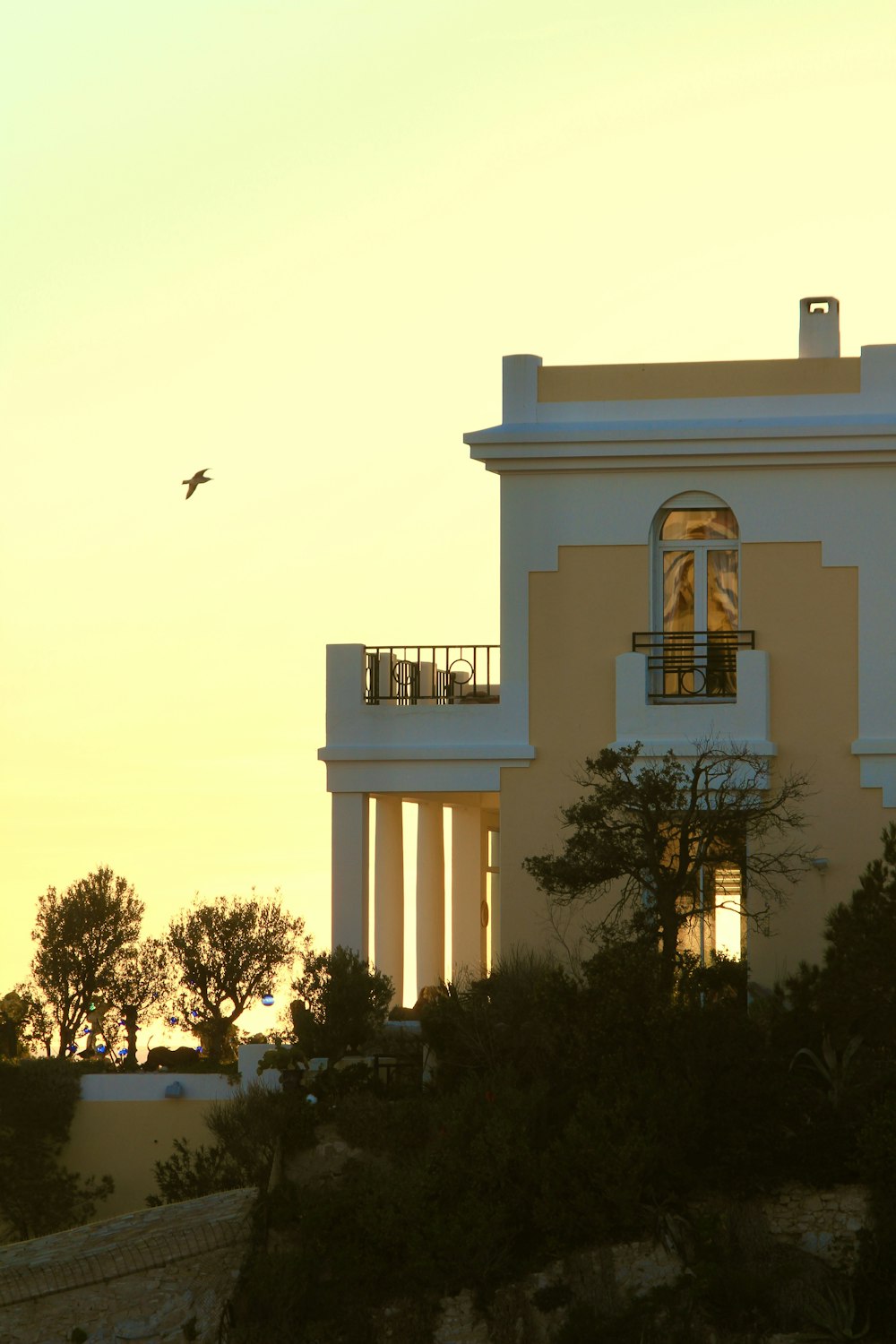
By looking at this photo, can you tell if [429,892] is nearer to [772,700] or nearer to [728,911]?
[728,911]

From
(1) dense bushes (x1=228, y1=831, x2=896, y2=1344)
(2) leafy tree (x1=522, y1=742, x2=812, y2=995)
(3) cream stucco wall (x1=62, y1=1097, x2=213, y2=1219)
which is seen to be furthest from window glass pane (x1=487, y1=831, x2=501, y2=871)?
(1) dense bushes (x1=228, y1=831, x2=896, y2=1344)

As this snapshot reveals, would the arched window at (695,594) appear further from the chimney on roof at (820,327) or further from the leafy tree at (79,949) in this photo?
the leafy tree at (79,949)

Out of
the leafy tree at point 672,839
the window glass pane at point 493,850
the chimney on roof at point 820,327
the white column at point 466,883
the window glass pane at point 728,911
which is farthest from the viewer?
the window glass pane at point 493,850

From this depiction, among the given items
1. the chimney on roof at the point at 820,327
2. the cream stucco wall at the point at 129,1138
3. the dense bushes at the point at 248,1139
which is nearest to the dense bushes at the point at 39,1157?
the cream stucco wall at the point at 129,1138

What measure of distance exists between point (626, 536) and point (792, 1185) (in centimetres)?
805

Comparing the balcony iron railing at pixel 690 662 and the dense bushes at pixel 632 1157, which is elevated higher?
the balcony iron railing at pixel 690 662

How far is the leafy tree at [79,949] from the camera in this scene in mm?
37938

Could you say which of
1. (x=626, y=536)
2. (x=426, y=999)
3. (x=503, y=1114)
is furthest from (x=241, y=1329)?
(x=626, y=536)

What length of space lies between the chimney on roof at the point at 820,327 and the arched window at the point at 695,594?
8.30 ft

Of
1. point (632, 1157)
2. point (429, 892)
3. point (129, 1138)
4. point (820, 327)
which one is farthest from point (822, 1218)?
point (820, 327)

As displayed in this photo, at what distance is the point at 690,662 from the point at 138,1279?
31.2 feet

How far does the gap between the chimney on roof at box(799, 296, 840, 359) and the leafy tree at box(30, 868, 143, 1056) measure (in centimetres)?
1635

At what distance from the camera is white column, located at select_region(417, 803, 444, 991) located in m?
30.8

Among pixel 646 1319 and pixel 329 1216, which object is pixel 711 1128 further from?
pixel 329 1216
